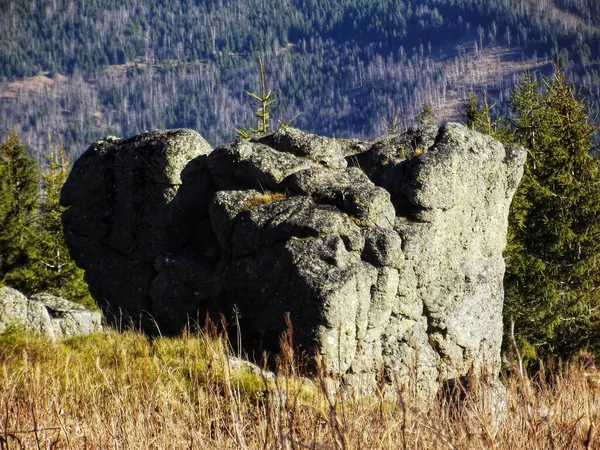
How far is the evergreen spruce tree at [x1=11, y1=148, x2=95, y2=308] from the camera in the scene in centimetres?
4519

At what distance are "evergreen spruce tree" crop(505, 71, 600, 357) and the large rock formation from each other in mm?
13663

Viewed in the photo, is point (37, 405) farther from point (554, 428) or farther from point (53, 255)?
point (53, 255)

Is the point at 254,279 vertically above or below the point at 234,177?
below

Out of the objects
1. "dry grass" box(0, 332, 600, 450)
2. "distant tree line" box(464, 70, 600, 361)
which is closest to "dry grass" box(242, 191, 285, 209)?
"dry grass" box(0, 332, 600, 450)

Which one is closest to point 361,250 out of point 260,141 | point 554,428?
point 260,141

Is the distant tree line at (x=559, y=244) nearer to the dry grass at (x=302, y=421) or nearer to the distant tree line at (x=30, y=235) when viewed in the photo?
the distant tree line at (x=30, y=235)

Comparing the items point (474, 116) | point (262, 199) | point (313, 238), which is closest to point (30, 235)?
point (474, 116)

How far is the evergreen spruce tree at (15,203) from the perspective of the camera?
45469 mm

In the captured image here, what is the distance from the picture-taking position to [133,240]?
17.5 metres

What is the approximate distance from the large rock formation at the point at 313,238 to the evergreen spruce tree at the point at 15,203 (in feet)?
93.8

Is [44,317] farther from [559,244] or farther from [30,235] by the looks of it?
[30,235]

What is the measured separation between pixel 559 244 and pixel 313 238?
21.6m

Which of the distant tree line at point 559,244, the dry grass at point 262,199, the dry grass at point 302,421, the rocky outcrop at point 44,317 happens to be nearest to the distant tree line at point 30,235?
the distant tree line at point 559,244

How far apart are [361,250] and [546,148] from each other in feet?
74.0
